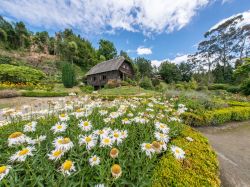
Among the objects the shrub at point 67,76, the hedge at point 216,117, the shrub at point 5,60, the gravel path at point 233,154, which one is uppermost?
the shrub at point 5,60

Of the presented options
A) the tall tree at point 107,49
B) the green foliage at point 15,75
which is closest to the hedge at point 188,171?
the green foliage at point 15,75

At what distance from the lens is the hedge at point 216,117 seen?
235 inches

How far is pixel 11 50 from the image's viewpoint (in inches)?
1305

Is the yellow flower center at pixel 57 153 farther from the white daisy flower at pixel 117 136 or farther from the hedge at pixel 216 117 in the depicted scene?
the hedge at pixel 216 117

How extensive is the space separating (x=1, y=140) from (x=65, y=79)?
21643mm

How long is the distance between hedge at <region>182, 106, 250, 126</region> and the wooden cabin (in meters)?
18.7

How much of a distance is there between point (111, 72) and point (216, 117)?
20.2 meters

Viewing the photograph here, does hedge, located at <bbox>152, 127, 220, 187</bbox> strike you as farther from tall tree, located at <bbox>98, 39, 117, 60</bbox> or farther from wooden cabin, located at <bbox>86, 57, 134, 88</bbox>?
tall tree, located at <bbox>98, 39, 117, 60</bbox>

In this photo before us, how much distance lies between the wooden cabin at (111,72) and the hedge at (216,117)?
18.7 meters

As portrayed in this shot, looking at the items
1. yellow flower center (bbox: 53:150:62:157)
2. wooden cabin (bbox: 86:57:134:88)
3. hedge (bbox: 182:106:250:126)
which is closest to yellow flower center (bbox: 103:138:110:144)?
yellow flower center (bbox: 53:150:62:157)

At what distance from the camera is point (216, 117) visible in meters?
6.35

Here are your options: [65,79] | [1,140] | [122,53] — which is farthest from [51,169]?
[122,53]

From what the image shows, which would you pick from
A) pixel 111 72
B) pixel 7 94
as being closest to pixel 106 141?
pixel 7 94

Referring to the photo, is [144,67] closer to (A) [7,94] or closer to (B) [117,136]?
(A) [7,94]
